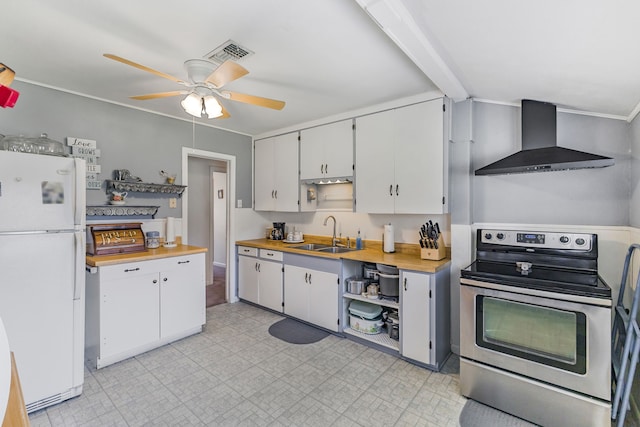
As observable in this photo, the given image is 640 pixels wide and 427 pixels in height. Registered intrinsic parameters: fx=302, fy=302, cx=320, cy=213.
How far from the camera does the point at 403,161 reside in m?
2.93

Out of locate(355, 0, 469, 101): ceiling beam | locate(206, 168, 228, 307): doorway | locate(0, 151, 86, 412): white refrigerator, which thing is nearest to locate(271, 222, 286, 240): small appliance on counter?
locate(206, 168, 228, 307): doorway

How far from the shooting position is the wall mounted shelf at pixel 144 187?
3068mm

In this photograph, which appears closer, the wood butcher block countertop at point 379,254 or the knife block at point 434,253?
the wood butcher block countertop at point 379,254

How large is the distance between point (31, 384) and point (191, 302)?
1280 mm

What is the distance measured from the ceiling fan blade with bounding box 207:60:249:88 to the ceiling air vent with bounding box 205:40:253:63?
0.20 meters

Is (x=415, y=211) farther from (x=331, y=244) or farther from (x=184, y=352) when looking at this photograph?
(x=184, y=352)

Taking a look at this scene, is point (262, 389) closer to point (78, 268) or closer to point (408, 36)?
point (78, 268)

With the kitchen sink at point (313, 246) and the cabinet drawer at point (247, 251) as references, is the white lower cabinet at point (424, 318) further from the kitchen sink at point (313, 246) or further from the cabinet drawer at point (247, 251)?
the cabinet drawer at point (247, 251)

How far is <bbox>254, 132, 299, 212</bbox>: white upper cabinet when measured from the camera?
395 cm

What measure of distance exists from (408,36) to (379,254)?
2.06m

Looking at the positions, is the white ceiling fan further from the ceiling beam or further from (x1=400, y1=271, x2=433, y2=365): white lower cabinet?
(x1=400, y1=271, x2=433, y2=365): white lower cabinet

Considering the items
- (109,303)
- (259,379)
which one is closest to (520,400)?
(259,379)

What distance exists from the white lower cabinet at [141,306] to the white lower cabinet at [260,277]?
2.67 ft

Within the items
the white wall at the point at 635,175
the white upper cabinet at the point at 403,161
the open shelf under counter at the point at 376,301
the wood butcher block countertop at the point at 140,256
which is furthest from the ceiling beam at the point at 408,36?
the wood butcher block countertop at the point at 140,256
